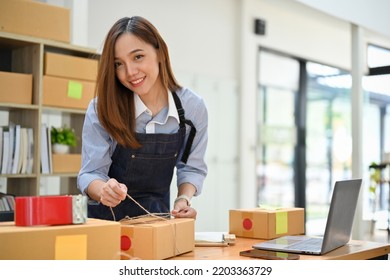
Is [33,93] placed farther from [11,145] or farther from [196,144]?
[196,144]

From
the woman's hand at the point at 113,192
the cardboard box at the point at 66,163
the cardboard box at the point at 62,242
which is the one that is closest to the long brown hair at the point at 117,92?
the woman's hand at the point at 113,192

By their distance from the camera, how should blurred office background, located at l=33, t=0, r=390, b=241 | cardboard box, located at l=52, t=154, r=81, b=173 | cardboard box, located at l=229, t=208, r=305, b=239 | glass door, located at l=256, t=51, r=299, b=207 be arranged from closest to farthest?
cardboard box, located at l=229, t=208, r=305, b=239 < cardboard box, located at l=52, t=154, r=81, b=173 < blurred office background, located at l=33, t=0, r=390, b=241 < glass door, located at l=256, t=51, r=299, b=207

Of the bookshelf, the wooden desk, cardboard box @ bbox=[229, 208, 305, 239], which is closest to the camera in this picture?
the wooden desk

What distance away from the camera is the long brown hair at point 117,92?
160 centimetres

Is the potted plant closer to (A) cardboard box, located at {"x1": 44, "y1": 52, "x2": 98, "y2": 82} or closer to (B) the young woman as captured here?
(A) cardboard box, located at {"x1": 44, "y1": 52, "x2": 98, "y2": 82}

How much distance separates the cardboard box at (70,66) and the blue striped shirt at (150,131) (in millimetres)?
1368

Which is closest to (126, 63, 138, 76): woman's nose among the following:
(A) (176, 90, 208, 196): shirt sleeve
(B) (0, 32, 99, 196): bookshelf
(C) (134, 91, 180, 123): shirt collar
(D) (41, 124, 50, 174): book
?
(C) (134, 91, 180, 123): shirt collar

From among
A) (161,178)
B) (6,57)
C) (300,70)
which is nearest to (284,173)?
(300,70)

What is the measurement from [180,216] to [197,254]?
0.20 metres

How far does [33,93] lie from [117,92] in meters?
1.43

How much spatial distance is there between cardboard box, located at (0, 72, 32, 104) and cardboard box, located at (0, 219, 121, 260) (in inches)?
72.2

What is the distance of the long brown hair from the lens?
5.25 feet

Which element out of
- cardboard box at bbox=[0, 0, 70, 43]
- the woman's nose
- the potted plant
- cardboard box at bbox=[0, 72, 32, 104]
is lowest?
the potted plant

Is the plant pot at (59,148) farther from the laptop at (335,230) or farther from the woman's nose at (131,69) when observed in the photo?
the laptop at (335,230)
